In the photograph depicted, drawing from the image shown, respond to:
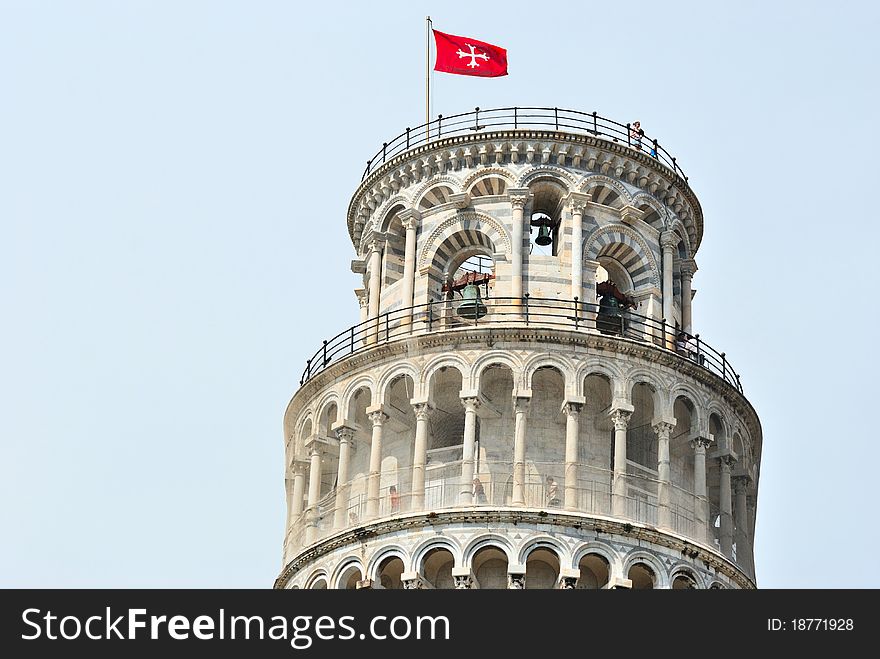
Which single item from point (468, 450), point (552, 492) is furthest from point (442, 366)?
point (552, 492)

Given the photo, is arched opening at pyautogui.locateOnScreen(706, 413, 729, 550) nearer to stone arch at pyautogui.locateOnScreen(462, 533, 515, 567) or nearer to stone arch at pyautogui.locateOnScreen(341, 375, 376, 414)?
stone arch at pyautogui.locateOnScreen(462, 533, 515, 567)

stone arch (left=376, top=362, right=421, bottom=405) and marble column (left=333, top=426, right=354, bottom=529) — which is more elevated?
stone arch (left=376, top=362, right=421, bottom=405)

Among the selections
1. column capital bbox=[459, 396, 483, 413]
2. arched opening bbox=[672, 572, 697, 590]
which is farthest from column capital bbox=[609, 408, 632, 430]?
arched opening bbox=[672, 572, 697, 590]

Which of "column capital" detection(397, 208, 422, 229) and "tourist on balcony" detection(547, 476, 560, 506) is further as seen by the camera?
"column capital" detection(397, 208, 422, 229)

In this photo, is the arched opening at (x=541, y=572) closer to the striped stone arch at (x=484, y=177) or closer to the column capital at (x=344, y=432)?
the column capital at (x=344, y=432)

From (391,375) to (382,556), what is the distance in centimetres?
682

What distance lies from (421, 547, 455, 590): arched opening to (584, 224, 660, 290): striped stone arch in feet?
44.8

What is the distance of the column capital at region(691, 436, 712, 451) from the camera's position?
73.5 m

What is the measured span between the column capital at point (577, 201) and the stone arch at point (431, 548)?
14.3 metres

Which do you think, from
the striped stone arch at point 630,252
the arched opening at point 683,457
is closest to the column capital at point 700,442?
the arched opening at point 683,457

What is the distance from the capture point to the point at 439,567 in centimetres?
7050
